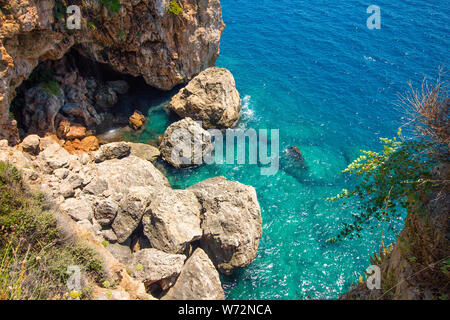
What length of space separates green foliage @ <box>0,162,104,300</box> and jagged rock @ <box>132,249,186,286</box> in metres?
2.91

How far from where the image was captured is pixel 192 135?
23.3 m

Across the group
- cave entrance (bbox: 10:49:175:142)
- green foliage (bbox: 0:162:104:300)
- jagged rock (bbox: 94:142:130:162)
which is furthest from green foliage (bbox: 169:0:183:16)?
green foliage (bbox: 0:162:104:300)

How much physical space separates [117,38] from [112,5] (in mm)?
2613

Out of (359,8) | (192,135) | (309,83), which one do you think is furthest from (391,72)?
(192,135)

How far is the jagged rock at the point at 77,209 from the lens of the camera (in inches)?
594

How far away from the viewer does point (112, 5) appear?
21203 mm

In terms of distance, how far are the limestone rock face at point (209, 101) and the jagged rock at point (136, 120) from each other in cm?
281

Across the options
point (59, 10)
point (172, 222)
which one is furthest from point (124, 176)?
point (59, 10)

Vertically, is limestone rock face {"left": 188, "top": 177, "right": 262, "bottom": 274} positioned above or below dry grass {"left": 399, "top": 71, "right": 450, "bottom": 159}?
below

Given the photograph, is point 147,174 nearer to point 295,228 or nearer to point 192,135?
point 192,135

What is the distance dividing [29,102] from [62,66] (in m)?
4.41

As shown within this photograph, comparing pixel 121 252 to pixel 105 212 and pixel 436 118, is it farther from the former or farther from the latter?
pixel 436 118

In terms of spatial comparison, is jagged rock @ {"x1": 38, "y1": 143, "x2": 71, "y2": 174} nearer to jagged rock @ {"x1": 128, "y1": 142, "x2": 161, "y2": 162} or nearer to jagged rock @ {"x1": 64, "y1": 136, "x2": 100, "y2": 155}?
jagged rock @ {"x1": 64, "y1": 136, "x2": 100, "y2": 155}

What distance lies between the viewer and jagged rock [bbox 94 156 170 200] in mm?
18125
